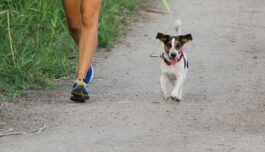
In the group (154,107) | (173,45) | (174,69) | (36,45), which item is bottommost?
(36,45)

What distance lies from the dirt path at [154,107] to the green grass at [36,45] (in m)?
0.24

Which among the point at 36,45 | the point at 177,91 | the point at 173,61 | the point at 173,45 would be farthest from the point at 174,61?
the point at 36,45

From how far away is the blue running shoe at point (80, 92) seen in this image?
8.17 meters

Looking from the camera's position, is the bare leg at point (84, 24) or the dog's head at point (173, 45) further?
the dog's head at point (173, 45)

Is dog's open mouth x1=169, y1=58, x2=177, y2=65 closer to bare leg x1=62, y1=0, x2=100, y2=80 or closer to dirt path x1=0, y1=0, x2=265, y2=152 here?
dirt path x1=0, y1=0, x2=265, y2=152

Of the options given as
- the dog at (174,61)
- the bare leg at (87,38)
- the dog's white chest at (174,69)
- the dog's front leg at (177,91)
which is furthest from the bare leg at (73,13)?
the dog's front leg at (177,91)

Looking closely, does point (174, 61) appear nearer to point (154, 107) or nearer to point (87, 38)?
point (154, 107)

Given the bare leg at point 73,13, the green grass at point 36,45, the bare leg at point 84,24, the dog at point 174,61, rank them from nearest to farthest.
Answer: the bare leg at point 84,24 < the bare leg at point 73,13 < the dog at point 174,61 < the green grass at point 36,45

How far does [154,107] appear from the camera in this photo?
8.09m

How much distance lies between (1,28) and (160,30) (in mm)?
3716

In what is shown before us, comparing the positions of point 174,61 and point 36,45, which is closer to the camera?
point 174,61

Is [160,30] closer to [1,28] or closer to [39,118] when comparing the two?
[1,28]

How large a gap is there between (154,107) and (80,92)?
0.65 m

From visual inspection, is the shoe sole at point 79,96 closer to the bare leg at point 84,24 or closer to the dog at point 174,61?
the bare leg at point 84,24
